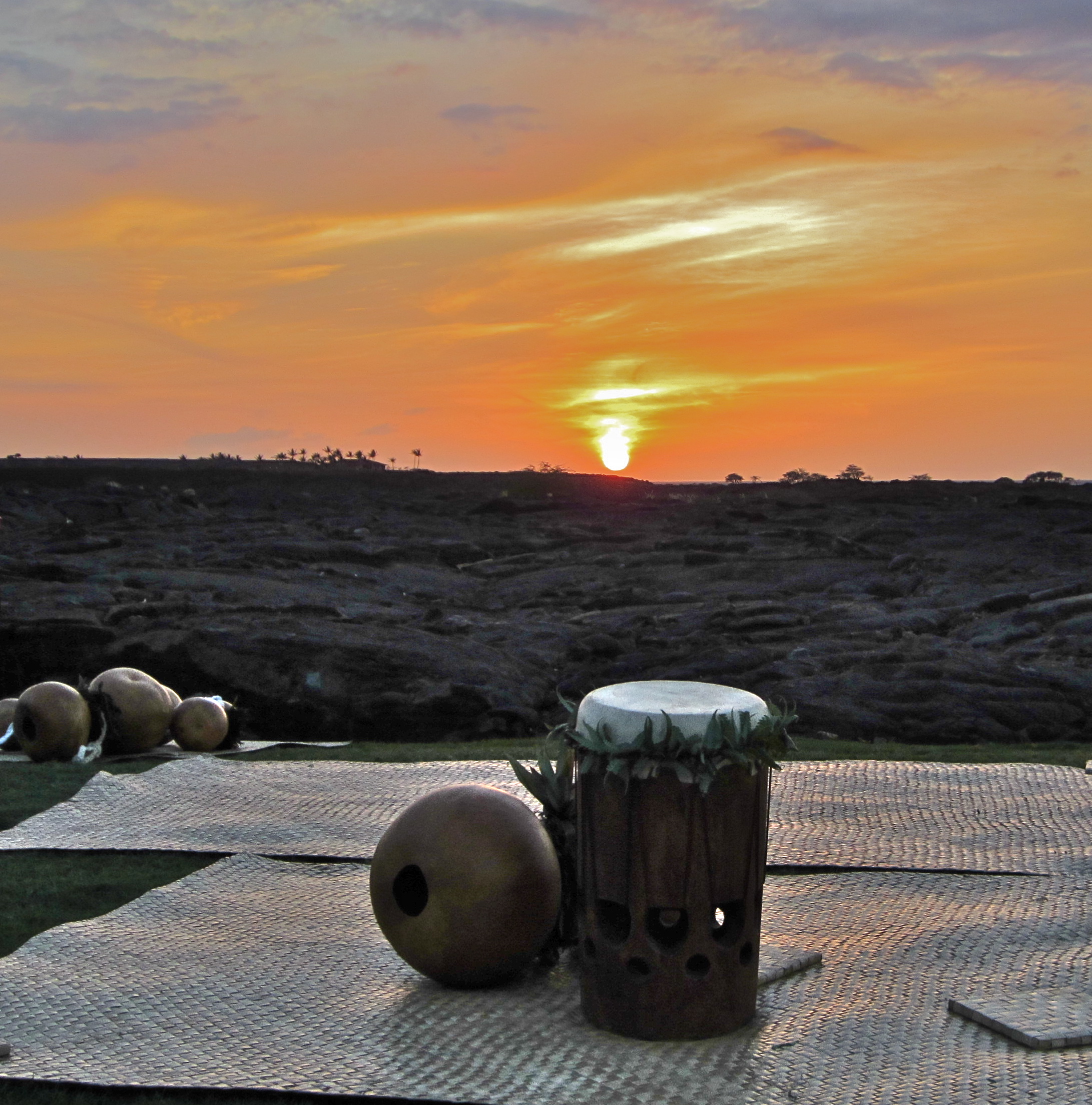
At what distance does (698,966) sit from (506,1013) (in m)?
0.64

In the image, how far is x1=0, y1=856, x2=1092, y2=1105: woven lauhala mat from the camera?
3711 millimetres

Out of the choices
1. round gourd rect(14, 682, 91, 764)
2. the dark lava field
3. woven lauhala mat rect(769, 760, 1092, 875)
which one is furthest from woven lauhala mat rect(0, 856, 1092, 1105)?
the dark lava field

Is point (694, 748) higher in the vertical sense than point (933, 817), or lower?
higher

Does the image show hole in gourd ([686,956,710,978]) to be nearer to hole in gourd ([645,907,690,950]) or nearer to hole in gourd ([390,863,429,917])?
hole in gourd ([645,907,690,950])

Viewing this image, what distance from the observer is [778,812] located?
284 inches

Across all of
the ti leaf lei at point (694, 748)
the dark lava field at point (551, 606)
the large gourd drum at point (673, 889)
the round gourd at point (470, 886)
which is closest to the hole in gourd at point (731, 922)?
the large gourd drum at point (673, 889)

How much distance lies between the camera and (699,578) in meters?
20.5

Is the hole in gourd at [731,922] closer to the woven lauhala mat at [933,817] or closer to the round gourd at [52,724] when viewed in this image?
the woven lauhala mat at [933,817]

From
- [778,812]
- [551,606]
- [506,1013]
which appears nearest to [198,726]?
[778,812]

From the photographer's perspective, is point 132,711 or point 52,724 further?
point 132,711

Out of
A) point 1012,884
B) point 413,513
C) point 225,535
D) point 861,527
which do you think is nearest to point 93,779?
point 1012,884

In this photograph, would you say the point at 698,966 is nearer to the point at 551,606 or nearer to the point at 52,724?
the point at 52,724

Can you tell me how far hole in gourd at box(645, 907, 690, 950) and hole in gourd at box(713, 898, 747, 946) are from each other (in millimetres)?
98

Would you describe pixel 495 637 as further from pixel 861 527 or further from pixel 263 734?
pixel 861 527
